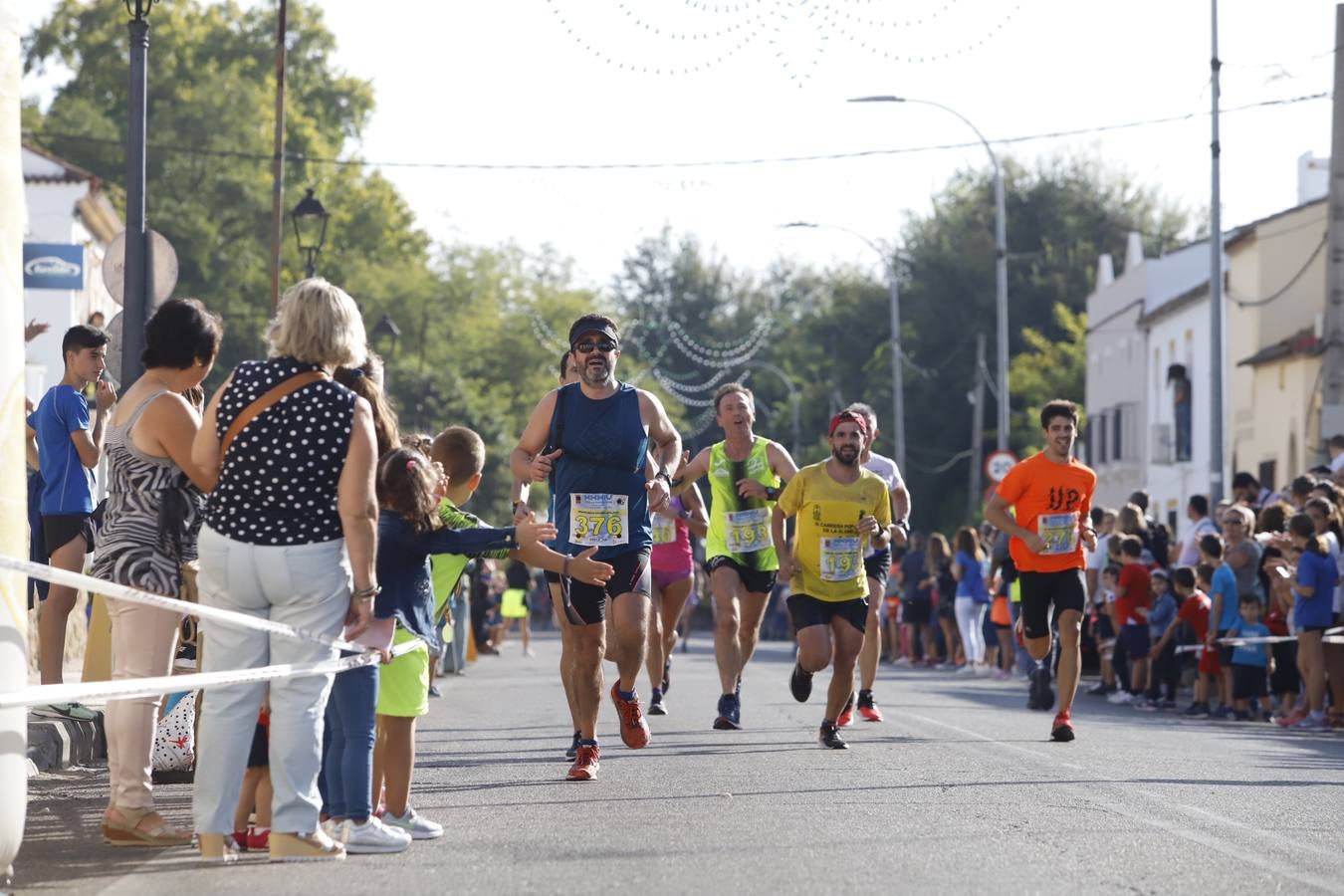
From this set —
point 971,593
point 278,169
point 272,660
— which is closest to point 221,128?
point 278,169

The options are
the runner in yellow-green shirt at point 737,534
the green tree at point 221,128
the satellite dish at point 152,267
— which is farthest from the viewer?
the green tree at point 221,128

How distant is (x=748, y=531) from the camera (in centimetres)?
1444

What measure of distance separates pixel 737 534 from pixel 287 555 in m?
6.98

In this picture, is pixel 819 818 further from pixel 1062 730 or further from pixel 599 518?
pixel 1062 730

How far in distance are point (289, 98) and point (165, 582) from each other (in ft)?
193

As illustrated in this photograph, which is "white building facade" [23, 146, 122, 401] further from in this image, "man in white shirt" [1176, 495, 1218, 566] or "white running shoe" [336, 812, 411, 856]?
"white running shoe" [336, 812, 411, 856]

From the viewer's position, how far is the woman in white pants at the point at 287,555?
7699 mm

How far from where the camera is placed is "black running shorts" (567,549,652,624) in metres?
10.9

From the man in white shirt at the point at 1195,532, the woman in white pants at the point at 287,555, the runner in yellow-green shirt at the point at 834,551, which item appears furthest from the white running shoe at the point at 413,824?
the man in white shirt at the point at 1195,532

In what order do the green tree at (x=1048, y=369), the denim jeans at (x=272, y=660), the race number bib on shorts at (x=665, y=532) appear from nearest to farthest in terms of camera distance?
the denim jeans at (x=272, y=660), the race number bib on shorts at (x=665, y=532), the green tree at (x=1048, y=369)

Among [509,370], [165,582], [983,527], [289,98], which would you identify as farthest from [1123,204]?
[165,582]

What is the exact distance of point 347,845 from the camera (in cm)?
818

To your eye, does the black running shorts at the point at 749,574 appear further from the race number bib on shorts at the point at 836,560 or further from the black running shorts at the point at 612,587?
the black running shorts at the point at 612,587

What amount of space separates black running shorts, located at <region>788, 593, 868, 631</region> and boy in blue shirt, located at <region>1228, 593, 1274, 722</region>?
676 centimetres
